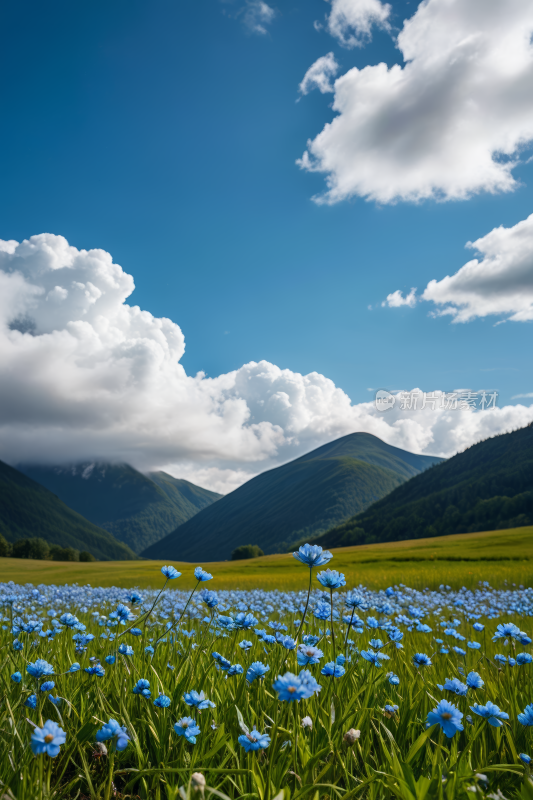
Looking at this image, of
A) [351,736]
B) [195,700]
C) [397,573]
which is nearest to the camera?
[351,736]

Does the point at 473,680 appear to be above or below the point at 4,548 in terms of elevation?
above

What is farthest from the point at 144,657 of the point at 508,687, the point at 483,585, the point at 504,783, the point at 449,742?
the point at 483,585

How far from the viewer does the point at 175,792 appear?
1939 mm

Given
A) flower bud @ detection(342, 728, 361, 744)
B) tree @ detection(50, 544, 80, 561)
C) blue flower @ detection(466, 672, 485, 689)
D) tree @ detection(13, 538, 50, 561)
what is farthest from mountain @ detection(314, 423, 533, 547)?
flower bud @ detection(342, 728, 361, 744)

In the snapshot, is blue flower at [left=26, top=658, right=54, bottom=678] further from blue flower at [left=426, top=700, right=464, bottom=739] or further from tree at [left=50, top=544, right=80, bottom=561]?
tree at [left=50, top=544, right=80, bottom=561]

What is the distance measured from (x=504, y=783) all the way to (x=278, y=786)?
1.28m

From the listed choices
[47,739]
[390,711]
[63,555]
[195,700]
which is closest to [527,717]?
[390,711]

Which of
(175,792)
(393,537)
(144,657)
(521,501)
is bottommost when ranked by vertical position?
(393,537)

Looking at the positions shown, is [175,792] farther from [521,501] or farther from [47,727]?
[521,501]

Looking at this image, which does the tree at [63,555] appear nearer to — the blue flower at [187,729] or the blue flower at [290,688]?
the blue flower at [187,729]

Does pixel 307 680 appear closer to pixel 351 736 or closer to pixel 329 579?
pixel 351 736

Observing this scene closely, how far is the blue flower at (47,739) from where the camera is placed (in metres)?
1.73

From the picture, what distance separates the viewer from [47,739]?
1839 millimetres

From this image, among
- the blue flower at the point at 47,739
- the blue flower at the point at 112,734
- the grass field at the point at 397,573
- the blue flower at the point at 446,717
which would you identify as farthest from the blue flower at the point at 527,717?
the grass field at the point at 397,573
